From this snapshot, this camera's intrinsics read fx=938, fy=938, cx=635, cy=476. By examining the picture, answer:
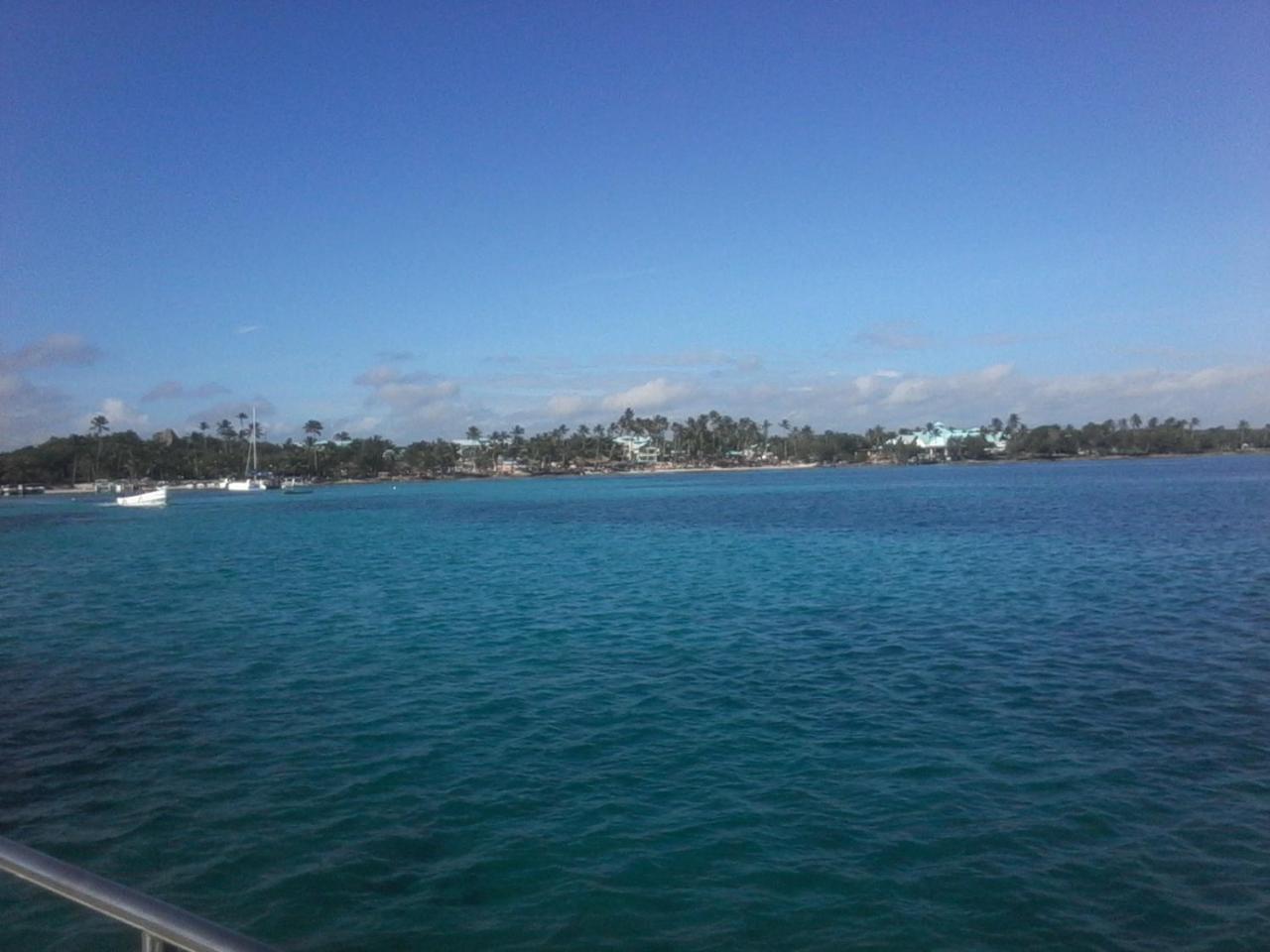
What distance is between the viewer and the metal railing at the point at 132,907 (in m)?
2.38

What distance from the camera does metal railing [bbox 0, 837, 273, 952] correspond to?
2383 millimetres

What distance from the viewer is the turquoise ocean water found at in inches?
325

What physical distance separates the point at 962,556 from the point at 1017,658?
17.6 meters

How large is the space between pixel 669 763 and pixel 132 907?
10.1 metres

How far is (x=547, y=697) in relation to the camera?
51.1ft

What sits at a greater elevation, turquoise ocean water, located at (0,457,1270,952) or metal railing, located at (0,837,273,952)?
metal railing, located at (0,837,273,952)

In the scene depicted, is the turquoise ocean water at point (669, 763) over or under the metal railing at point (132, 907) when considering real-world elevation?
under

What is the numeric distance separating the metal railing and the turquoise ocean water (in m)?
4.41

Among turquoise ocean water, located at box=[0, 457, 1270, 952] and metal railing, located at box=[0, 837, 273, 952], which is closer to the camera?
metal railing, located at box=[0, 837, 273, 952]

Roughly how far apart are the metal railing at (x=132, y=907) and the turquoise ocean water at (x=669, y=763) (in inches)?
174

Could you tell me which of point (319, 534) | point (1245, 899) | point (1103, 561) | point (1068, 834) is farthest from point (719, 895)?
point (319, 534)

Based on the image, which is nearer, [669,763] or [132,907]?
[132,907]

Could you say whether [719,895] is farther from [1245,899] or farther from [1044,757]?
[1044,757]

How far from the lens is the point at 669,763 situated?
477 inches
